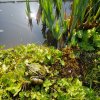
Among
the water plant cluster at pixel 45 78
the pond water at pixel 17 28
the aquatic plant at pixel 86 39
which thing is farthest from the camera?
the pond water at pixel 17 28

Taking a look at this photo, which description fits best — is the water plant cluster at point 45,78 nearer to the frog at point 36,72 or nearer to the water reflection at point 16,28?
the frog at point 36,72

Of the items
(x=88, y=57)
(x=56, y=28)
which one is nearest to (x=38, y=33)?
(x=56, y=28)

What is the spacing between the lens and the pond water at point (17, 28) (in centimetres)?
209

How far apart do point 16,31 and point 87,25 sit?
54 cm

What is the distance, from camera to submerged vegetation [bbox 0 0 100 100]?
5.36ft

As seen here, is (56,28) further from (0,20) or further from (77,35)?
(0,20)

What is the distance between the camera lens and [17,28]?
7.16 ft

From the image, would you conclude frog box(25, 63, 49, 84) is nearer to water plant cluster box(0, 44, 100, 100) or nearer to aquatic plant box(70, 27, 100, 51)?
water plant cluster box(0, 44, 100, 100)

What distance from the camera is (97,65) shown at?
1.90m

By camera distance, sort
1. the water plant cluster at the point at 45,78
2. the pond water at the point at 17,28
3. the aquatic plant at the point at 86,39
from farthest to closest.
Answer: the pond water at the point at 17,28
the aquatic plant at the point at 86,39
the water plant cluster at the point at 45,78

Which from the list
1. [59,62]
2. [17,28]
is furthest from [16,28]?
[59,62]

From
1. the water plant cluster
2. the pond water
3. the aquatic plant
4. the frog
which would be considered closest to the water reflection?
the pond water

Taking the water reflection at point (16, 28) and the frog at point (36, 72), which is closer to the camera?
the frog at point (36, 72)

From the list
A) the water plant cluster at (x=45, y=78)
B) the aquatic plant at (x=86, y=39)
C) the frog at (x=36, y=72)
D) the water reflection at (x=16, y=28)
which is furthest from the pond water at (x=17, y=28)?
the frog at (x=36, y=72)
